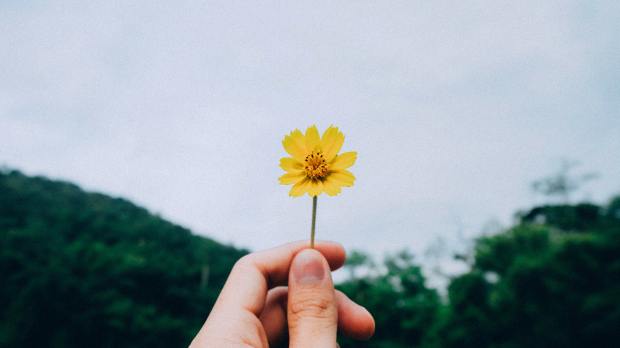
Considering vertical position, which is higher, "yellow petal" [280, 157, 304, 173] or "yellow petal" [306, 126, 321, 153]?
"yellow petal" [306, 126, 321, 153]

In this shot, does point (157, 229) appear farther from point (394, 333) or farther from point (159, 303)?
point (394, 333)

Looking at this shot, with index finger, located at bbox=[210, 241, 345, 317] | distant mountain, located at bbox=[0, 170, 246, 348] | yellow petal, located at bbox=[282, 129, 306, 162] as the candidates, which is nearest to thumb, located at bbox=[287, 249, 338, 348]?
index finger, located at bbox=[210, 241, 345, 317]

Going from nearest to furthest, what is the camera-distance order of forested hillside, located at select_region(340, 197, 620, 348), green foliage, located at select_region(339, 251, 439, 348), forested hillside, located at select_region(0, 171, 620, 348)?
forested hillside, located at select_region(340, 197, 620, 348) < forested hillside, located at select_region(0, 171, 620, 348) < green foliage, located at select_region(339, 251, 439, 348)

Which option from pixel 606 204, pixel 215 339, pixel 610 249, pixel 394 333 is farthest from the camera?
pixel 394 333

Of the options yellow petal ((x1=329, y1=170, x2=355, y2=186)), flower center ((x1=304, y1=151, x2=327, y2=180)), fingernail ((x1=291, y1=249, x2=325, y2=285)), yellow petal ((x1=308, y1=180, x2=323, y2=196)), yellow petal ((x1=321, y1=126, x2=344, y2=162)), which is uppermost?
yellow petal ((x1=321, y1=126, x2=344, y2=162))

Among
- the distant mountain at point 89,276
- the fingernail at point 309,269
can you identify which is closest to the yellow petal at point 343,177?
the fingernail at point 309,269

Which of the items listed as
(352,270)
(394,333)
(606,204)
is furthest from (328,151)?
(352,270)

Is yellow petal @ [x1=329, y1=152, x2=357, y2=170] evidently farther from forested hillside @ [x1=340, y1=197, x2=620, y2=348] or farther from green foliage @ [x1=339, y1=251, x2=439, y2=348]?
green foliage @ [x1=339, y1=251, x2=439, y2=348]
